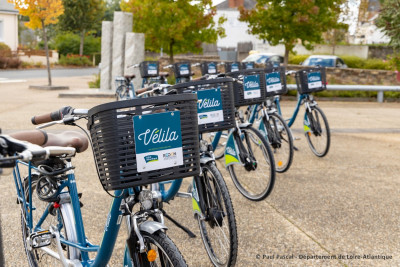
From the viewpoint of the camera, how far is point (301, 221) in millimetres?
4574

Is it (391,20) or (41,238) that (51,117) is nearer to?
(41,238)

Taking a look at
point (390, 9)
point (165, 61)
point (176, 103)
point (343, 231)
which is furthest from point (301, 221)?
point (165, 61)

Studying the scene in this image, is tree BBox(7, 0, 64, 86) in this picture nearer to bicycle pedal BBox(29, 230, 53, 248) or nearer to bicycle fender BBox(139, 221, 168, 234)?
bicycle pedal BBox(29, 230, 53, 248)

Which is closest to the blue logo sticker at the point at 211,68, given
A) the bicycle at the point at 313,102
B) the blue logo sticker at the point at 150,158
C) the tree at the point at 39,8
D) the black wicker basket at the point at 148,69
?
the black wicker basket at the point at 148,69

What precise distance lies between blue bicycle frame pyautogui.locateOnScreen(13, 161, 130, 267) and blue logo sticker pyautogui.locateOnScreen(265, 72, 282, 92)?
370 centimetres

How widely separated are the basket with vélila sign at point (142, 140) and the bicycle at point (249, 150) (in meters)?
2.16

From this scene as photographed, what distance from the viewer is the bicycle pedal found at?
289 centimetres

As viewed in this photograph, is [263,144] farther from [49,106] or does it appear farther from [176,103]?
[49,106]

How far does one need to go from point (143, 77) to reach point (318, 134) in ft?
18.9

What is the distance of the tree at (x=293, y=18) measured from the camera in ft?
56.9

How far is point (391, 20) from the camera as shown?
13.6m

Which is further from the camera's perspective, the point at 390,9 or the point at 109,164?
the point at 390,9

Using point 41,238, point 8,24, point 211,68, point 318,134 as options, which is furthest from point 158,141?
point 8,24

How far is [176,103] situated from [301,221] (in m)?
2.55
